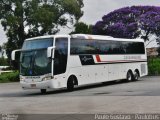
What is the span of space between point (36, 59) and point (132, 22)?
28699 mm

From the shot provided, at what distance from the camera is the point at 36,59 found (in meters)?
25.0

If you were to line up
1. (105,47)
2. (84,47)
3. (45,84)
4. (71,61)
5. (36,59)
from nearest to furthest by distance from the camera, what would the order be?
Result: (45,84) → (36,59) → (71,61) → (84,47) → (105,47)

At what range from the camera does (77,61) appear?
87.9 feet

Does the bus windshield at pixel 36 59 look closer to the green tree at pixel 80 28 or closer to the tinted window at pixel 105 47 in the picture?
the tinted window at pixel 105 47

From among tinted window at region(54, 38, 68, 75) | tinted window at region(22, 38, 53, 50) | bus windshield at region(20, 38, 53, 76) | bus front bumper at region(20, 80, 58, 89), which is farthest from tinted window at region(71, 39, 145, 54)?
bus front bumper at region(20, 80, 58, 89)

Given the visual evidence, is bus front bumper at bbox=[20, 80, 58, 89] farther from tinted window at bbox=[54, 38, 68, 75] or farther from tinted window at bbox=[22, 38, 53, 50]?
tinted window at bbox=[22, 38, 53, 50]

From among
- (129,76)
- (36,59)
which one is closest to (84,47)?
(36,59)

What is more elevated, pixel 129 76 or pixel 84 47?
pixel 84 47

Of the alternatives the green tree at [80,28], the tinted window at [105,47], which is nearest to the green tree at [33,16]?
the green tree at [80,28]

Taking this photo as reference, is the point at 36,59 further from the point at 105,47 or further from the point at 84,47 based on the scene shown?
the point at 105,47

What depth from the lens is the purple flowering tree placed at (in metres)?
51.4

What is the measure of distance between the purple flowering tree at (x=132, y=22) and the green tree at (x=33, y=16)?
11.3 ft

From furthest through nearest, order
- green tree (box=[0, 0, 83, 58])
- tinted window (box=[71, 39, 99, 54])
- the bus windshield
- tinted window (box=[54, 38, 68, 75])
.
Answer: green tree (box=[0, 0, 83, 58])
tinted window (box=[71, 39, 99, 54])
tinted window (box=[54, 38, 68, 75])
the bus windshield

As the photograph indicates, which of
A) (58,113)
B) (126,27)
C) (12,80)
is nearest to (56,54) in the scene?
(58,113)
